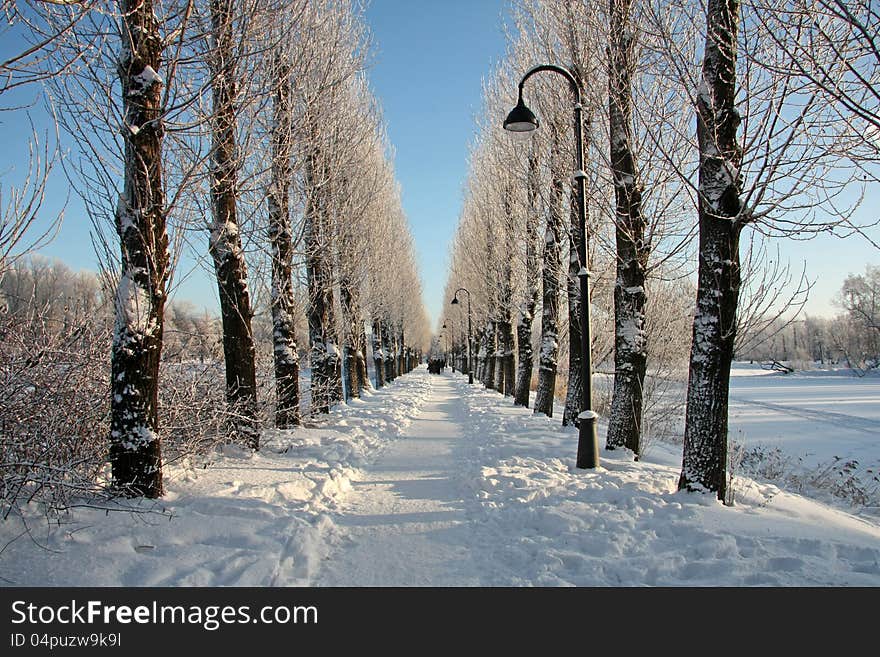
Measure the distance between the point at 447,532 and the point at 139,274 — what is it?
3.93 meters

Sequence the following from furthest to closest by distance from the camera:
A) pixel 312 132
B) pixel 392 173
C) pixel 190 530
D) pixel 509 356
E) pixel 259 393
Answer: pixel 392 173 → pixel 509 356 → pixel 312 132 → pixel 259 393 → pixel 190 530

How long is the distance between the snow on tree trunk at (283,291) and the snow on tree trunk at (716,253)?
22.6 ft

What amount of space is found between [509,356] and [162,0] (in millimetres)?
16755

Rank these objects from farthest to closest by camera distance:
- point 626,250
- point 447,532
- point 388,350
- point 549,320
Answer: point 388,350 → point 549,320 → point 626,250 → point 447,532

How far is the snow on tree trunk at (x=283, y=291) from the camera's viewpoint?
8.99 metres

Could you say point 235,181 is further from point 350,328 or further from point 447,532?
→ point 350,328

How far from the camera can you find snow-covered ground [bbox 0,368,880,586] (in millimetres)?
3398

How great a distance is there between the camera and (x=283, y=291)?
376 inches

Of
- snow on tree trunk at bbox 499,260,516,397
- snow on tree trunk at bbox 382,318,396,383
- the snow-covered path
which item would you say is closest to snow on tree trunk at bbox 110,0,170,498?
the snow-covered path

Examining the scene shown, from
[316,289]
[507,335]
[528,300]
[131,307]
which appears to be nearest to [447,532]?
[131,307]

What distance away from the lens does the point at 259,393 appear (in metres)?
8.66

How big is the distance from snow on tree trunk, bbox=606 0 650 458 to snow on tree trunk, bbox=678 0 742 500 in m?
2.22
